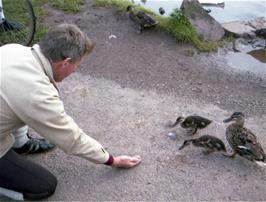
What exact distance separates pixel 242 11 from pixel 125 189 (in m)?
5.34

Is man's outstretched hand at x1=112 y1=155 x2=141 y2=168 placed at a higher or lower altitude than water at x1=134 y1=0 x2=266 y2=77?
higher

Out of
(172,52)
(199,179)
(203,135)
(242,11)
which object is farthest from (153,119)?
(242,11)

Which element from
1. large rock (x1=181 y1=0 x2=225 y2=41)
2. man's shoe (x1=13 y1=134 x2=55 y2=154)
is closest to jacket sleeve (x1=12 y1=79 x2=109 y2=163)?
man's shoe (x1=13 y1=134 x2=55 y2=154)

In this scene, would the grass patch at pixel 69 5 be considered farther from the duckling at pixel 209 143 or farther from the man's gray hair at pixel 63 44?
the man's gray hair at pixel 63 44

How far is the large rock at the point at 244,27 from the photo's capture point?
7379 mm

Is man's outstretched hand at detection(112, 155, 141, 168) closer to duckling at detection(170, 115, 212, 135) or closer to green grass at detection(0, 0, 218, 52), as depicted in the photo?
duckling at detection(170, 115, 212, 135)

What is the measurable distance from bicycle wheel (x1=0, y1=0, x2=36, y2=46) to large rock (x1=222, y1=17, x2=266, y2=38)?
291 cm

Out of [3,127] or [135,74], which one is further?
[135,74]

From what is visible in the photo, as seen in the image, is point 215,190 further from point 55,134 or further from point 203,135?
point 55,134

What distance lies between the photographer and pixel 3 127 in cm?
349

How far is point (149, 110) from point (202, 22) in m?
2.51

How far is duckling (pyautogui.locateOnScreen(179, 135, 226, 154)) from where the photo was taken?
4500mm

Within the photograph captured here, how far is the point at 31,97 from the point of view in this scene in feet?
10.6

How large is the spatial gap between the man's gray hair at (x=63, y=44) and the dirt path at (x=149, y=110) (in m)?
1.26
